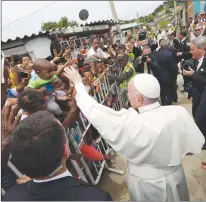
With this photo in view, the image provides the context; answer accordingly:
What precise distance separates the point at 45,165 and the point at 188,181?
271 cm

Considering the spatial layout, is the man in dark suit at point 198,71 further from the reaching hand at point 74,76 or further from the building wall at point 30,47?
the building wall at point 30,47

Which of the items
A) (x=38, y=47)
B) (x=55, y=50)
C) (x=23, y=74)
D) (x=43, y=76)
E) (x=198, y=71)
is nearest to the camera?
(x=43, y=76)

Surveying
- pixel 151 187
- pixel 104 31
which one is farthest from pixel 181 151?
pixel 104 31

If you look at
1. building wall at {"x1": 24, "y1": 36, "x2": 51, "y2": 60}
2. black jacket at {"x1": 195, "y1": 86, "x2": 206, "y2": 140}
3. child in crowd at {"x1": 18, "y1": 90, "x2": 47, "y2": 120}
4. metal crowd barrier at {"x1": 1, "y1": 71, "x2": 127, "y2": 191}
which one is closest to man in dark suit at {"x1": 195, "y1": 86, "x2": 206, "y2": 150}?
black jacket at {"x1": 195, "y1": 86, "x2": 206, "y2": 140}

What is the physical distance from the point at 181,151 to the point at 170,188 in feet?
1.20

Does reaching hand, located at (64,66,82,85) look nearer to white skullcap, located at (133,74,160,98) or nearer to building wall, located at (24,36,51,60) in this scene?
white skullcap, located at (133,74,160,98)

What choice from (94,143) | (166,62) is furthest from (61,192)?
(166,62)

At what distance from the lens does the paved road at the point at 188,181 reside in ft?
10.0

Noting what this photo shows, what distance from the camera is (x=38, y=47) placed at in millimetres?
9625

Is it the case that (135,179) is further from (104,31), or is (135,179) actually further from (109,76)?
(104,31)

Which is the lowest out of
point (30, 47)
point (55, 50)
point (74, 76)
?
point (30, 47)

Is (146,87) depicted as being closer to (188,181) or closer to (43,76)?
(43,76)

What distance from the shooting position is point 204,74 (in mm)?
3422

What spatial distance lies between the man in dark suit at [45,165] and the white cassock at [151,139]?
63cm
